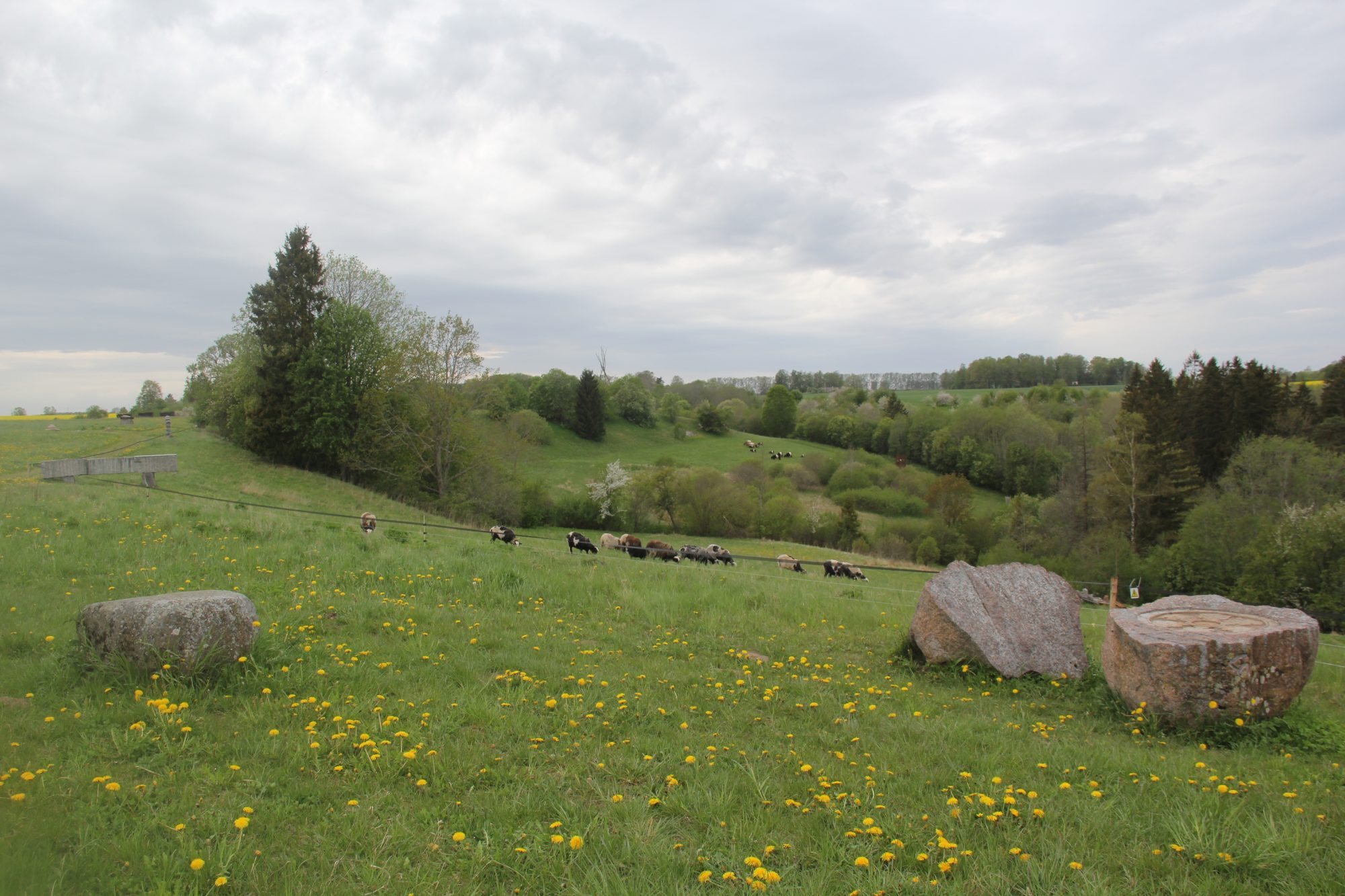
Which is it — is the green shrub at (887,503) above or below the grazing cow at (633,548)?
below

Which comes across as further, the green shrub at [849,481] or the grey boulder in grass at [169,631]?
the green shrub at [849,481]

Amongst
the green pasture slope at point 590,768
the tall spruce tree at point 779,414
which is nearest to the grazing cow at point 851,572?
the green pasture slope at point 590,768

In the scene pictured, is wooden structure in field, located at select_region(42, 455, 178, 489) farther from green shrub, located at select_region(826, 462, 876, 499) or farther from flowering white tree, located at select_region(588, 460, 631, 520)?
green shrub, located at select_region(826, 462, 876, 499)

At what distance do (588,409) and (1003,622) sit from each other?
271 ft

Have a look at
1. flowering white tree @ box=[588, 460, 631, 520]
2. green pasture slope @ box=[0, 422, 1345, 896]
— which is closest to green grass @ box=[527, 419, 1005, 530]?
flowering white tree @ box=[588, 460, 631, 520]

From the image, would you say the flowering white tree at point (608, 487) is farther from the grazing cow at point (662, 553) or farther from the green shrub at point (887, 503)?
the grazing cow at point (662, 553)

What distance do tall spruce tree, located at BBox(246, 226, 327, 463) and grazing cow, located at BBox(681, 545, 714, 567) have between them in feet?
94.6

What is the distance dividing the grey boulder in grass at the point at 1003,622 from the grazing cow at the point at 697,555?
16193mm

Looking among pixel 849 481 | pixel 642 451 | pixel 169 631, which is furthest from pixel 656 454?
pixel 169 631

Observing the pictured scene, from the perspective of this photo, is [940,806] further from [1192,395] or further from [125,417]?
[125,417]

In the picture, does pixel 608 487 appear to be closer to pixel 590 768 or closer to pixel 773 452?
pixel 773 452

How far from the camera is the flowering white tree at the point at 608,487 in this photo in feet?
196

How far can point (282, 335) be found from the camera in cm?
4309

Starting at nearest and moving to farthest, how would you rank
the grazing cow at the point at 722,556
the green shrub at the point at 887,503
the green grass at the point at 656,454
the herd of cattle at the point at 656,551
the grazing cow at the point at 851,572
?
the herd of cattle at the point at 656,551 < the grazing cow at the point at 722,556 < the grazing cow at the point at 851,572 < the green grass at the point at 656,454 < the green shrub at the point at 887,503
